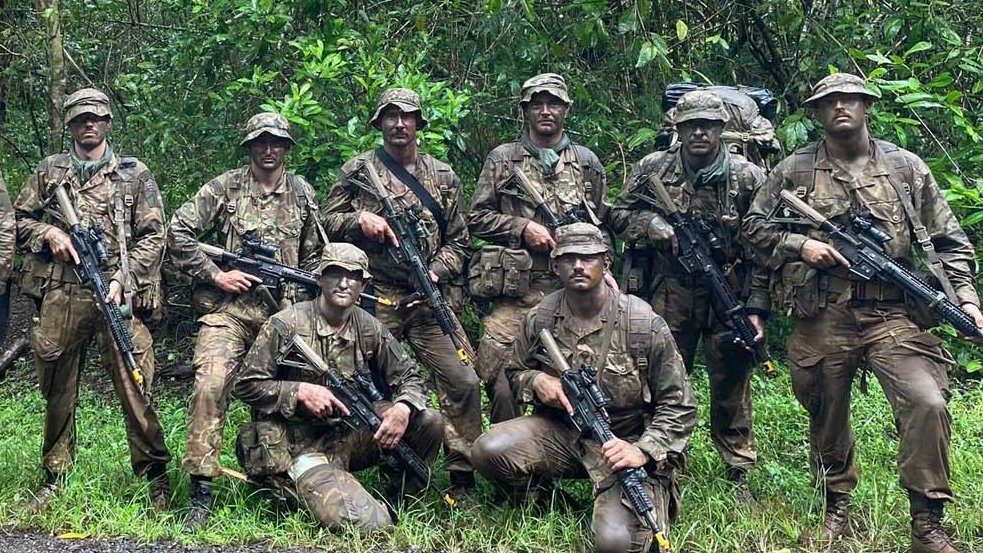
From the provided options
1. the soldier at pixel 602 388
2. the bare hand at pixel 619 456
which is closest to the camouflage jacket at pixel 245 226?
the soldier at pixel 602 388

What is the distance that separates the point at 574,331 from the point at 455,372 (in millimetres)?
1173

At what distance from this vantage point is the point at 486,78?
9555 millimetres

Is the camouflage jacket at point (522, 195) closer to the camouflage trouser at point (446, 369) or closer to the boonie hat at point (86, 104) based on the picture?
the camouflage trouser at point (446, 369)

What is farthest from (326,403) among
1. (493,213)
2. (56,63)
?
(56,63)

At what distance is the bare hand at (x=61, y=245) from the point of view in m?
6.57

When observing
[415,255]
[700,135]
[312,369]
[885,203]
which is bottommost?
[312,369]

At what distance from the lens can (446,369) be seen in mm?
7074

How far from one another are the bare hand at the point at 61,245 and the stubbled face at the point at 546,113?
9.43ft

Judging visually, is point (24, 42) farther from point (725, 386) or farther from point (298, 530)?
point (725, 386)

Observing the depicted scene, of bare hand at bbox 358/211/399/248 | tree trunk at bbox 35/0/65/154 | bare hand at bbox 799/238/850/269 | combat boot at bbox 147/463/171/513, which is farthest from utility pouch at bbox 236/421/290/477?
tree trunk at bbox 35/0/65/154

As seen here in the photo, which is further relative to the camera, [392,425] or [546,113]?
[546,113]

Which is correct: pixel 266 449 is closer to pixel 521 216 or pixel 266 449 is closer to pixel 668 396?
pixel 521 216

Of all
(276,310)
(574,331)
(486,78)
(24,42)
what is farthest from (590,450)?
(24,42)

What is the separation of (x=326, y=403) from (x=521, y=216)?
1.77m
